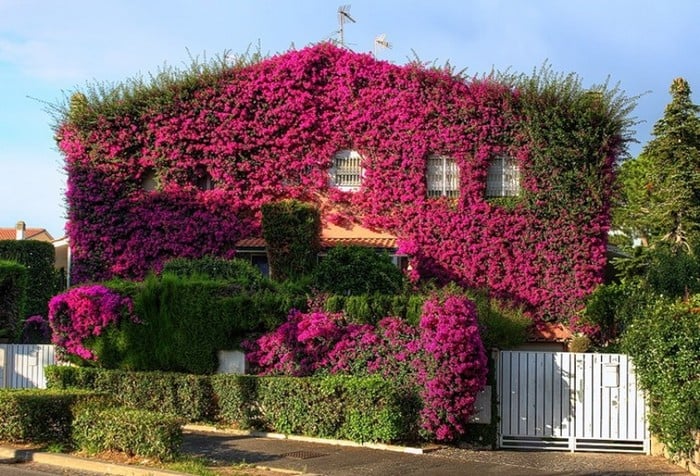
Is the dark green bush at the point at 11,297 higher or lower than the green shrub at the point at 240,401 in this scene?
higher

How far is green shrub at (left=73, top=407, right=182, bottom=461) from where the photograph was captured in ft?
43.0

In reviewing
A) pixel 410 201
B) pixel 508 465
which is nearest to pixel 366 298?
pixel 508 465

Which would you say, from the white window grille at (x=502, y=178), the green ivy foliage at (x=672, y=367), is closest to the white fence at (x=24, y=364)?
the white window grille at (x=502, y=178)

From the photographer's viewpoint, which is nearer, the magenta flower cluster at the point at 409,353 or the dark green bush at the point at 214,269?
the magenta flower cluster at the point at 409,353

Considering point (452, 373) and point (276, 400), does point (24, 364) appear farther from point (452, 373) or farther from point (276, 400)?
point (452, 373)

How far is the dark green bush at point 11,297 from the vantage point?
24859 mm

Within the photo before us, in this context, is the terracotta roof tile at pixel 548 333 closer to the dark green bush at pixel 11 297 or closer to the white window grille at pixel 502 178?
the white window grille at pixel 502 178

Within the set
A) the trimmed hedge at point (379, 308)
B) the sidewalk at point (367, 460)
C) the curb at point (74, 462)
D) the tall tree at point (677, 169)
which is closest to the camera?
the curb at point (74, 462)

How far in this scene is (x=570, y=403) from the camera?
16.3m

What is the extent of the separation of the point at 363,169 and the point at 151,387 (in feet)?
33.3

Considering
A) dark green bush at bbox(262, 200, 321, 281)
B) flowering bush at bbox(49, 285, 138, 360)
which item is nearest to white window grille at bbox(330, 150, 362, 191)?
dark green bush at bbox(262, 200, 321, 281)

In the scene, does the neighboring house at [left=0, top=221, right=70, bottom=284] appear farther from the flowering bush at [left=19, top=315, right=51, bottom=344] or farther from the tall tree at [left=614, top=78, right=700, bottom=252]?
the tall tree at [left=614, top=78, right=700, bottom=252]

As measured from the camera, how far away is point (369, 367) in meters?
17.2

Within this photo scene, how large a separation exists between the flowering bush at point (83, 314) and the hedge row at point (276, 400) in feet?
2.02
